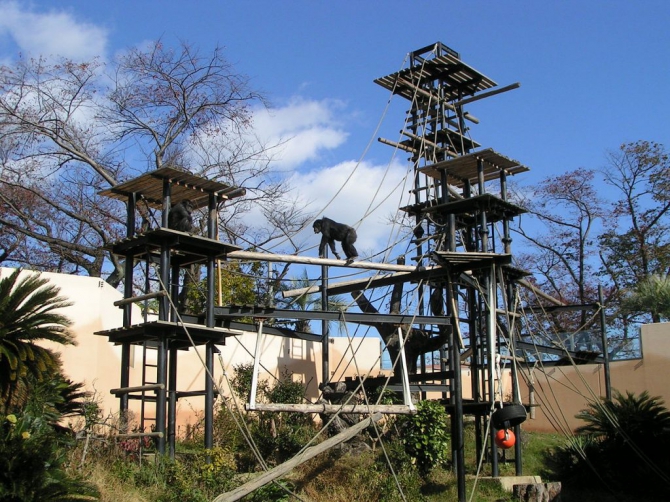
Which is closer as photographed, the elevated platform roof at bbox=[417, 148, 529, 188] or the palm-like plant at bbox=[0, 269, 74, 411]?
the palm-like plant at bbox=[0, 269, 74, 411]

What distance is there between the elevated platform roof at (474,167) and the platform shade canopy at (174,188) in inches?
198

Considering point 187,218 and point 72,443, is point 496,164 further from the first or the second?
point 72,443

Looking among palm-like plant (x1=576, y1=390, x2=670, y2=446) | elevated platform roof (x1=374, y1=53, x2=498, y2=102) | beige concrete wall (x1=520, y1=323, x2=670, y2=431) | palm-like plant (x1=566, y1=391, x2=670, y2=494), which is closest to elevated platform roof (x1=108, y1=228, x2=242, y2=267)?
elevated platform roof (x1=374, y1=53, x2=498, y2=102)

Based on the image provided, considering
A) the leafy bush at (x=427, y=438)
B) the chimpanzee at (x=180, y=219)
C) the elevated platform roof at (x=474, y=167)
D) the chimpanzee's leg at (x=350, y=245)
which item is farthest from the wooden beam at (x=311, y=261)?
the leafy bush at (x=427, y=438)

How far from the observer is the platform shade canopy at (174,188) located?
18.6 metres

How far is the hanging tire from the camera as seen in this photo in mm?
17797

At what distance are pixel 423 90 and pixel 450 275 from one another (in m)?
7.81

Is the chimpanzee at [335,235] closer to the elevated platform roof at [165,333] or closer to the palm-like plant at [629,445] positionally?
the elevated platform roof at [165,333]

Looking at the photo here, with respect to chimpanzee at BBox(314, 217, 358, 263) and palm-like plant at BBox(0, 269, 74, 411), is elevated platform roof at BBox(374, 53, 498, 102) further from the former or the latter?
palm-like plant at BBox(0, 269, 74, 411)

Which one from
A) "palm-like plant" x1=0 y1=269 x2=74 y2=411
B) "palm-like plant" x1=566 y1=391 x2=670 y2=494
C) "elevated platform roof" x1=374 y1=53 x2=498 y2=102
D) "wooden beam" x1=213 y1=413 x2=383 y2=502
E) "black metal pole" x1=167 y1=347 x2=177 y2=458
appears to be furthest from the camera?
"elevated platform roof" x1=374 y1=53 x2=498 y2=102

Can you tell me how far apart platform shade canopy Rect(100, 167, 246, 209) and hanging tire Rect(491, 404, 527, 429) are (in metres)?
7.10

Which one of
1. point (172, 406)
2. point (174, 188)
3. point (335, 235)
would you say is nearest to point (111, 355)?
point (172, 406)

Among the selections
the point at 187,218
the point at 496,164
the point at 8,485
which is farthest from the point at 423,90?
the point at 8,485

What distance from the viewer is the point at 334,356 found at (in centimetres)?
2705
